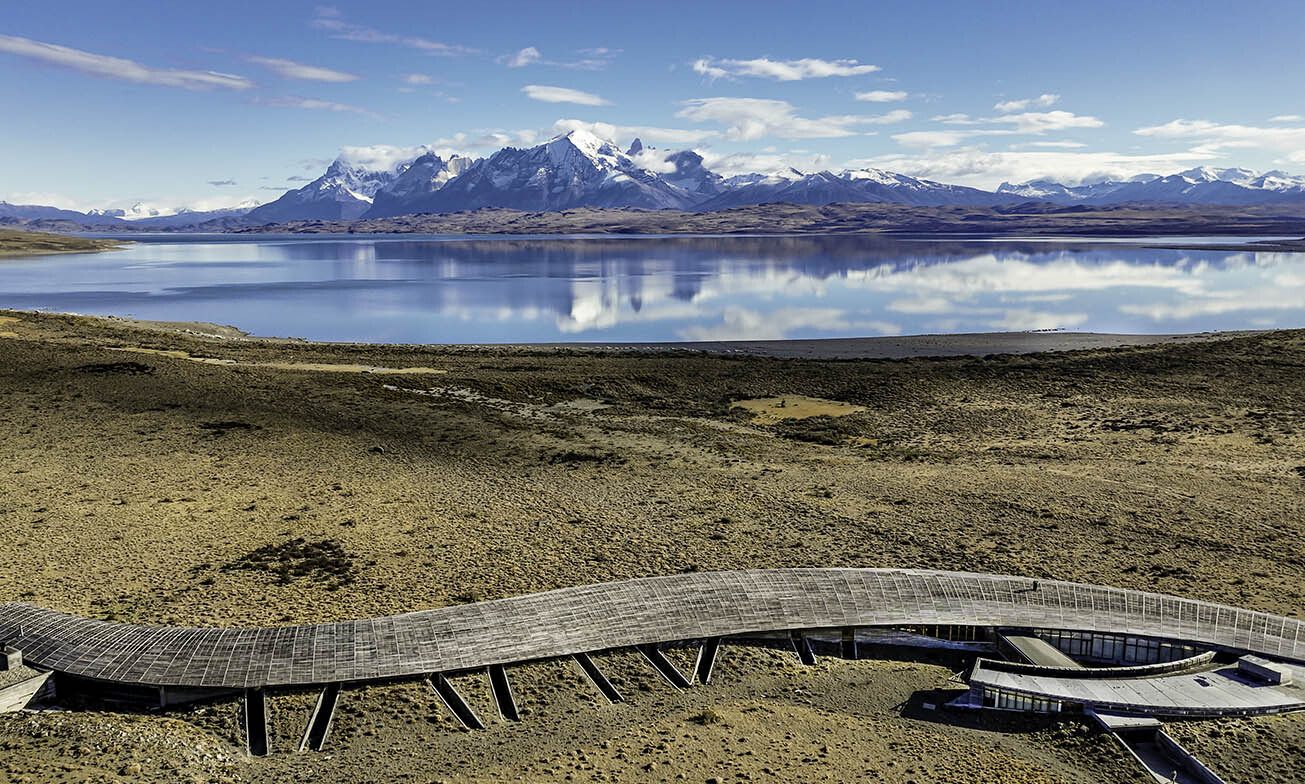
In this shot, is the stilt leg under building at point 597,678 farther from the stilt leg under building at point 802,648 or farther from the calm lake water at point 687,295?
the calm lake water at point 687,295

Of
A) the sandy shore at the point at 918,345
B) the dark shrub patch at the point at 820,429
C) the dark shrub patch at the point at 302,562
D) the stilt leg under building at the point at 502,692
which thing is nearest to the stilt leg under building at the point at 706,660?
the stilt leg under building at the point at 502,692

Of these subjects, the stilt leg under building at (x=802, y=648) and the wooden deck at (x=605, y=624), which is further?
the stilt leg under building at (x=802, y=648)

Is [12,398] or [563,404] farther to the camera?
[563,404]

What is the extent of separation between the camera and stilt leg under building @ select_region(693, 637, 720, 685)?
1567 cm

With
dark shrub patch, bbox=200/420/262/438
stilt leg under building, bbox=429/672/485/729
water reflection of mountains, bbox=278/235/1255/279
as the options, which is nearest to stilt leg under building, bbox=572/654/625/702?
stilt leg under building, bbox=429/672/485/729

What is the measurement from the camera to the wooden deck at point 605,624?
14719 mm

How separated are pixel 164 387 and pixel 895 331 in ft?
175

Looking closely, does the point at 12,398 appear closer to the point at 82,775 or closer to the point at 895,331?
the point at 82,775

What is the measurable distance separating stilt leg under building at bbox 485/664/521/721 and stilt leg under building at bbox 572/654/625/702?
1364 mm

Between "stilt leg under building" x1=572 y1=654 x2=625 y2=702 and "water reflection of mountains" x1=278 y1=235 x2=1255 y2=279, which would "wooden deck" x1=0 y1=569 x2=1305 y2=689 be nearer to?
"stilt leg under building" x1=572 y1=654 x2=625 y2=702

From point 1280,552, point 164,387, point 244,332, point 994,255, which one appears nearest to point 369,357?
point 164,387

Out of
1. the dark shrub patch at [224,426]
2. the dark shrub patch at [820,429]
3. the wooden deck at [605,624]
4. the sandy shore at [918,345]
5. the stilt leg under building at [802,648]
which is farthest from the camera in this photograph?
the sandy shore at [918,345]

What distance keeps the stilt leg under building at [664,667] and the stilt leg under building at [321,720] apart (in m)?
5.45

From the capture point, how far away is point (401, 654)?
15.2m
